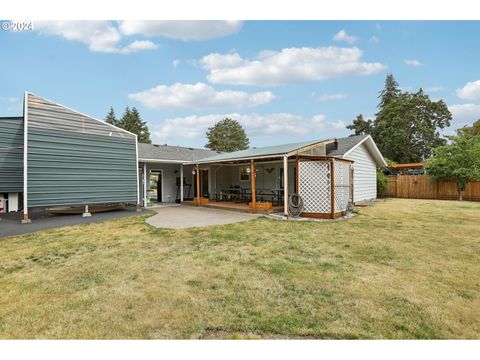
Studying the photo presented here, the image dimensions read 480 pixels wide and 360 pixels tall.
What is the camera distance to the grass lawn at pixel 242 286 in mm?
2629

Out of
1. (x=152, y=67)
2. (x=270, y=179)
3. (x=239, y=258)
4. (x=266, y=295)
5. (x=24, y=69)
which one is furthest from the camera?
(x=270, y=179)

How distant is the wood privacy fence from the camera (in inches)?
664

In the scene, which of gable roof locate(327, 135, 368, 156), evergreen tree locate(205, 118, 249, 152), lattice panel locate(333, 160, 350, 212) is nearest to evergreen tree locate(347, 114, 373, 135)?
evergreen tree locate(205, 118, 249, 152)

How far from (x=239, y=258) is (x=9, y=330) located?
3.19 m

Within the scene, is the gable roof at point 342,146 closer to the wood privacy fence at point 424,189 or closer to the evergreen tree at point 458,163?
the evergreen tree at point 458,163

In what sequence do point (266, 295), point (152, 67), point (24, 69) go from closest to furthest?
point (266, 295) → point (24, 69) → point (152, 67)

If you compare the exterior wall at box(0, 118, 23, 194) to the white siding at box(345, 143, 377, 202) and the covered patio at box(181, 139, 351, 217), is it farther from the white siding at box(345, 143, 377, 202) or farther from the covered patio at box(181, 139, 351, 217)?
the white siding at box(345, 143, 377, 202)

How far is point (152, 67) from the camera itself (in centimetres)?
1334

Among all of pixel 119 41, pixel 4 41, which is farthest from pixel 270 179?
pixel 4 41

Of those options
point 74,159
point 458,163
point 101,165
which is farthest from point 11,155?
point 458,163

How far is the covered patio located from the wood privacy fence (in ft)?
29.1

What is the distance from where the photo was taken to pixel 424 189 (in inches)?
726

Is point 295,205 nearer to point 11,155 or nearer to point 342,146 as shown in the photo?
point 342,146
